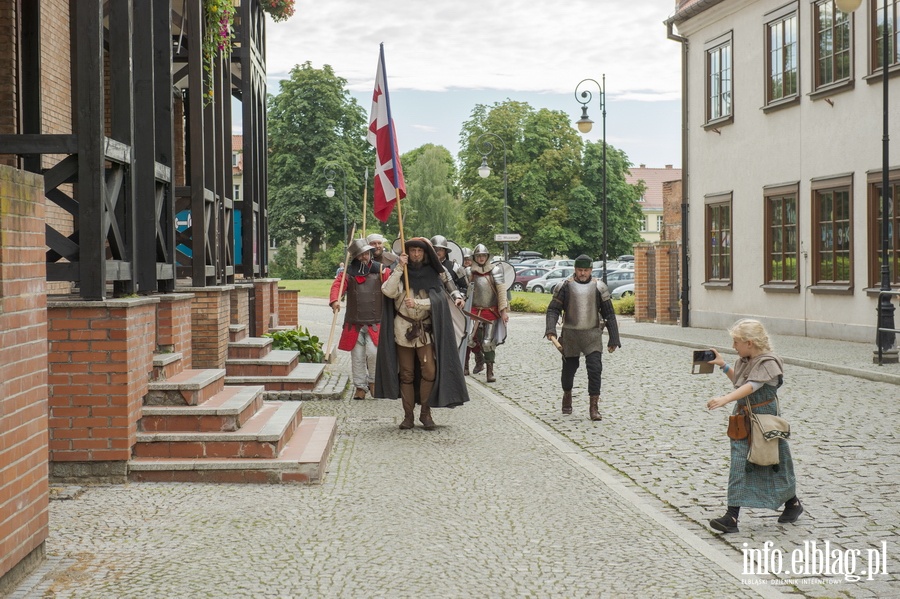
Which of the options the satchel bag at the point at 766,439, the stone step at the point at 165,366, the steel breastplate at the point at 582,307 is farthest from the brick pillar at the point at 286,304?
the satchel bag at the point at 766,439

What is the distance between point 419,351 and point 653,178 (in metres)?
116

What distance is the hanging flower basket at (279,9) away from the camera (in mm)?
20156

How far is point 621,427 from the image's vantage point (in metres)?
11.4

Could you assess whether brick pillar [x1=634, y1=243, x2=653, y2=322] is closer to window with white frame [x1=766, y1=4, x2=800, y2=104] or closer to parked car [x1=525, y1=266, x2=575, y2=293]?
window with white frame [x1=766, y1=4, x2=800, y2=104]

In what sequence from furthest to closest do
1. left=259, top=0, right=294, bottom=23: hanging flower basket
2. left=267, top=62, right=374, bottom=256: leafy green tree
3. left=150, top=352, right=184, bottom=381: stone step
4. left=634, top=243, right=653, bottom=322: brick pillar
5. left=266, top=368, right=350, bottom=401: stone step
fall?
left=267, top=62, right=374, bottom=256: leafy green tree → left=634, top=243, right=653, bottom=322: brick pillar → left=259, top=0, right=294, bottom=23: hanging flower basket → left=266, top=368, right=350, bottom=401: stone step → left=150, top=352, right=184, bottom=381: stone step

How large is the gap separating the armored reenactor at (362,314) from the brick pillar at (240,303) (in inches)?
75.2

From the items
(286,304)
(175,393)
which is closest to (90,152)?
(175,393)

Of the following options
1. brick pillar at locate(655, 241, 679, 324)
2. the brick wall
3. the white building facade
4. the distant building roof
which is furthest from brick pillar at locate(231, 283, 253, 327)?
the distant building roof

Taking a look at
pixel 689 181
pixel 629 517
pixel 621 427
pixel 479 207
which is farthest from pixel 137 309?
pixel 479 207

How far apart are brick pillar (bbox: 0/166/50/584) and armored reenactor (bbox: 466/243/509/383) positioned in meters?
10.7

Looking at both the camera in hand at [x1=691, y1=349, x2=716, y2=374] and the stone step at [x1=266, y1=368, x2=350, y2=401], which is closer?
the camera in hand at [x1=691, y1=349, x2=716, y2=374]

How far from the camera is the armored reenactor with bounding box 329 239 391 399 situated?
13789 millimetres

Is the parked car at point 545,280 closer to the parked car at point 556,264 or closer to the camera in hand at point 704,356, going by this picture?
the parked car at point 556,264

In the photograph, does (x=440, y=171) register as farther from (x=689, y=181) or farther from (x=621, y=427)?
(x=621, y=427)
